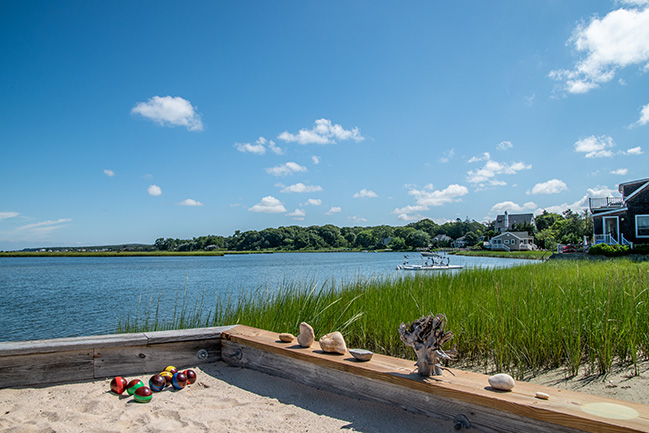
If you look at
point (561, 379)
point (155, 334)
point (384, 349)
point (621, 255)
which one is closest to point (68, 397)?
point (155, 334)

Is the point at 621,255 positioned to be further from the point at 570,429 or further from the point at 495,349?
the point at 570,429

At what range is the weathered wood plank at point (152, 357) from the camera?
292cm

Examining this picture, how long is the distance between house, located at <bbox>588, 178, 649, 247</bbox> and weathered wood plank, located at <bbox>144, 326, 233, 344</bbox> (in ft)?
86.5

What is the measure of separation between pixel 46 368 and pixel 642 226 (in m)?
29.4

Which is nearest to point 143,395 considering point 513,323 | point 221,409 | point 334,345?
point 221,409

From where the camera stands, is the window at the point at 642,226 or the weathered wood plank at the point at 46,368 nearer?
the weathered wood plank at the point at 46,368

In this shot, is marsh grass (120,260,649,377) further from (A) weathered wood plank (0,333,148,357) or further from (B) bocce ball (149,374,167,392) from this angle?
(B) bocce ball (149,374,167,392)

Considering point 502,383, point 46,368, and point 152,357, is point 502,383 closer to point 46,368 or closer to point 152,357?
point 152,357

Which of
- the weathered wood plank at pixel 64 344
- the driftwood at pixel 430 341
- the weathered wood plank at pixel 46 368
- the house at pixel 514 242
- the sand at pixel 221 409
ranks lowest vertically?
the sand at pixel 221 409

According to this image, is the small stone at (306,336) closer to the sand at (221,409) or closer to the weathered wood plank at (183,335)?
the sand at (221,409)

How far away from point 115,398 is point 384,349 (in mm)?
2610

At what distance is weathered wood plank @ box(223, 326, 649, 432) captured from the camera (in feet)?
5.17

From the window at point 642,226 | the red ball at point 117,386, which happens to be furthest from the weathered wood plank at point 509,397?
Result: the window at point 642,226

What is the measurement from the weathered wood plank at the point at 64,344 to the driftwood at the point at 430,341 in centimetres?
212
